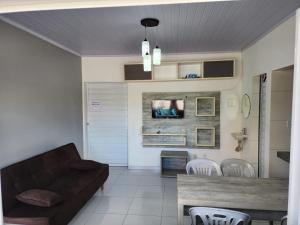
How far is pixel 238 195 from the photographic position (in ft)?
6.39

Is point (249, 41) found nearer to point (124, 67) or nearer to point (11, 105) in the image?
point (124, 67)

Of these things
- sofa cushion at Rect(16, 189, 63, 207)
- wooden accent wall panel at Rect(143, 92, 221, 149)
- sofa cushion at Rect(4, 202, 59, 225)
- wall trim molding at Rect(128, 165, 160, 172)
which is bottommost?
wall trim molding at Rect(128, 165, 160, 172)

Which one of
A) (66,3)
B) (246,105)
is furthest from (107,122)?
(66,3)

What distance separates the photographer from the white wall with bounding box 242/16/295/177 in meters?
2.63

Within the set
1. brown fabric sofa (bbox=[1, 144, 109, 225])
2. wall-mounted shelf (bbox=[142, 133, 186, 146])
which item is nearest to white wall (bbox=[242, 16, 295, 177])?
wall-mounted shelf (bbox=[142, 133, 186, 146])

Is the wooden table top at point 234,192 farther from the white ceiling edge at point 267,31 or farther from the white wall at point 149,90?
the white wall at point 149,90

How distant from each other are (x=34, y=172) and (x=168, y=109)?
9.02 feet

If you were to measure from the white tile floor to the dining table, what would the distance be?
86 centimetres

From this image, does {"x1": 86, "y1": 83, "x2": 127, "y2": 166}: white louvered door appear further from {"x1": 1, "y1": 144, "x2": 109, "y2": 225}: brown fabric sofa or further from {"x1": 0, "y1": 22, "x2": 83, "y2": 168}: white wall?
{"x1": 1, "y1": 144, "x2": 109, "y2": 225}: brown fabric sofa

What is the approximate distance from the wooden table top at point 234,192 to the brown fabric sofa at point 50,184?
1.28 meters

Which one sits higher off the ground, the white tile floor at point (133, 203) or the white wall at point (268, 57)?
the white wall at point (268, 57)

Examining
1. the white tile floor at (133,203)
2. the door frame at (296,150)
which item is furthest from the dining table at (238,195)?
the white tile floor at (133,203)

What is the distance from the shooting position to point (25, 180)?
2.72 meters

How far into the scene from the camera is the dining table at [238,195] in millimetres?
1801
